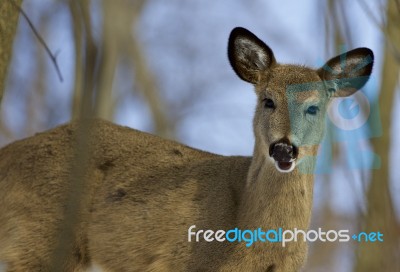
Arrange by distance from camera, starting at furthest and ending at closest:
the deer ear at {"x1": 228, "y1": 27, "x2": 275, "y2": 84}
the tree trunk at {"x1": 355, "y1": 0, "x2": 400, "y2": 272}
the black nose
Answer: the deer ear at {"x1": 228, "y1": 27, "x2": 275, "y2": 84}, the tree trunk at {"x1": 355, "y1": 0, "x2": 400, "y2": 272}, the black nose

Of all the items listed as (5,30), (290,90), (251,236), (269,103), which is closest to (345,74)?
(290,90)

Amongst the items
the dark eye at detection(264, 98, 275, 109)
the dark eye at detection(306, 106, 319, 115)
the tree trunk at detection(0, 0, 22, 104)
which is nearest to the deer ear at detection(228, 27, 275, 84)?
the dark eye at detection(264, 98, 275, 109)

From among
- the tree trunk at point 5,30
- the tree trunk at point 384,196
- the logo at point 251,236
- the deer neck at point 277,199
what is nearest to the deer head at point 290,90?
the deer neck at point 277,199

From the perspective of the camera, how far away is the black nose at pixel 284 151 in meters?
6.41

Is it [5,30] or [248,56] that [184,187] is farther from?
[5,30]

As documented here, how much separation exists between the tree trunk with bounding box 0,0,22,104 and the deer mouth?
1.93 m

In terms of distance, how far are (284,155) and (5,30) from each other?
2117 millimetres

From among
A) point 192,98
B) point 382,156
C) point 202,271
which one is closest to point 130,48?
point 192,98

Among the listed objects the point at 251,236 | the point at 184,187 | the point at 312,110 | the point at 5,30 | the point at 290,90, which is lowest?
the point at 251,236

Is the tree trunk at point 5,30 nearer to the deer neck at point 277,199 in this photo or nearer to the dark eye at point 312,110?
the deer neck at point 277,199

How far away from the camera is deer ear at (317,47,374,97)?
7.08 m

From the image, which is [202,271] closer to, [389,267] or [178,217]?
[178,217]

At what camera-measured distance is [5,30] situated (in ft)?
21.4

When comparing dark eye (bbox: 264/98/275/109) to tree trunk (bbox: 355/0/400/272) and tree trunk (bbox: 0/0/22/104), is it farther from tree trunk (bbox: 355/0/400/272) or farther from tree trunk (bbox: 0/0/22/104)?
tree trunk (bbox: 0/0/22/104)
